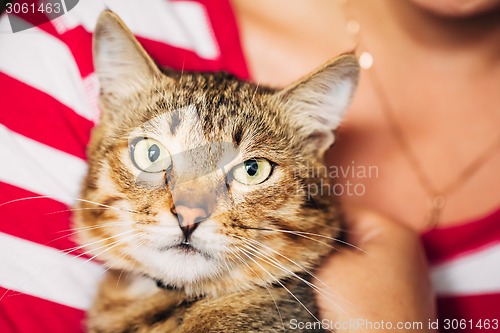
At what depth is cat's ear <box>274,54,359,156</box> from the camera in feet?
1.45

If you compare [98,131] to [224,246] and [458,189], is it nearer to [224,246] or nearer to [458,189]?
[224,246]

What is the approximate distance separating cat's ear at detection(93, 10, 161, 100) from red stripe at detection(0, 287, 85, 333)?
0.21 meters

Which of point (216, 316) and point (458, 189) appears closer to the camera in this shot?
point (216, 316)

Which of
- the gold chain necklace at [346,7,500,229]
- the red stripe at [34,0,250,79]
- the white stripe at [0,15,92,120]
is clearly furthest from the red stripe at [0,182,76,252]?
the gold chain necklace at [346,7,500,229]

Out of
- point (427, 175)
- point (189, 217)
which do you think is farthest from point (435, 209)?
point (189, 217)

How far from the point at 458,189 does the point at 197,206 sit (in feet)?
1.22

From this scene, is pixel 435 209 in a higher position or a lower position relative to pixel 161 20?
lower

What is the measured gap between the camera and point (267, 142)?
1.51 feet

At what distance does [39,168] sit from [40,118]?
58mm

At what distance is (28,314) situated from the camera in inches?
16.9

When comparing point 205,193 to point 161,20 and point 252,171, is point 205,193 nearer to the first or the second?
point 252,171

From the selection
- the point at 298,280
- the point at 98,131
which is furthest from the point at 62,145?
the point at 298,280

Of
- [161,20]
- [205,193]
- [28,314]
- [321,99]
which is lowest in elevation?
[28,314]

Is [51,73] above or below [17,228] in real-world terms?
above
